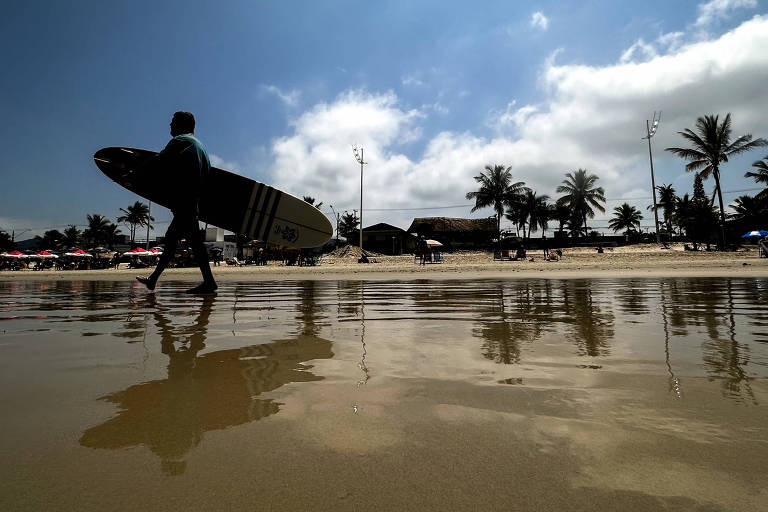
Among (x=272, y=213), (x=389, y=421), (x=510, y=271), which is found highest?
(x=272, y=213)

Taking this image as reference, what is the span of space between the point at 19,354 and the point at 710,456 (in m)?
3.07

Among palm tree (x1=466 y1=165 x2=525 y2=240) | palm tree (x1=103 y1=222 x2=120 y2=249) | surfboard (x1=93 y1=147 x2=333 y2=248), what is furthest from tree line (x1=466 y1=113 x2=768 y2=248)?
palm tree (x1=103 y1=222 x2=120 y2=249)

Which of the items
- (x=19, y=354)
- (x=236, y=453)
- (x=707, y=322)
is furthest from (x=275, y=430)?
(x=707, y=322)

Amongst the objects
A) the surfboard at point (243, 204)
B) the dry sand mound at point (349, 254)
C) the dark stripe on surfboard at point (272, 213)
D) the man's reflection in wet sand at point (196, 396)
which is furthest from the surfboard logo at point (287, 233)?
the dry sand mound at point (349, 254)

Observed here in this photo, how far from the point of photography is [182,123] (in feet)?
19.2

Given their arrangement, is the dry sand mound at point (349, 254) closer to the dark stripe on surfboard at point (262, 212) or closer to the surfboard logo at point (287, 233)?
the surfboard logo at point (287, 233)

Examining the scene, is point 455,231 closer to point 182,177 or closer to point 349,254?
point 349,254

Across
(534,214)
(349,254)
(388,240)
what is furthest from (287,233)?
(534,214)

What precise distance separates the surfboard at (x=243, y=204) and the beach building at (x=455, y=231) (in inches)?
1830

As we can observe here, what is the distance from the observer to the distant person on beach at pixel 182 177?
5645mm

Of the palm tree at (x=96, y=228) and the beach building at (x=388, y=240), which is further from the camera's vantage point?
the palm tree at (x=96, y=228)

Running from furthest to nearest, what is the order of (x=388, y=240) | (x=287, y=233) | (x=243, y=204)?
(x=388, y=240) < (x=287, y=233) < (x=243, y=204)

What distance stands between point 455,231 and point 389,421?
184ft

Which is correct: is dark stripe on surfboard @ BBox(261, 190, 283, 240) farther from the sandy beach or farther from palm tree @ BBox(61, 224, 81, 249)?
palm tree @ BBox(61, 224, 81, 249)
